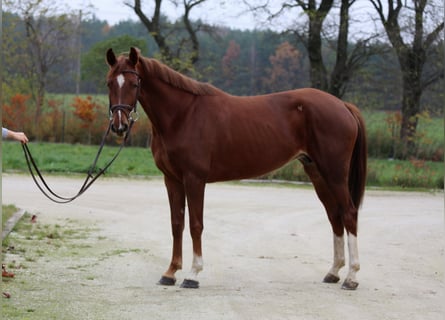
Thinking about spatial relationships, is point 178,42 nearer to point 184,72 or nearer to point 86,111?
point 184,72

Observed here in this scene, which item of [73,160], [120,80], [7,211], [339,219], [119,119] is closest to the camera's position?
[119,119]

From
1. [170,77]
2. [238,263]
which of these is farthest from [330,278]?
[170,77]

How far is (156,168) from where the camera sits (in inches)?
778

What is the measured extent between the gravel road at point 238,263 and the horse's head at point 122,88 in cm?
149

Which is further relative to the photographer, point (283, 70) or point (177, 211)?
point (283, 70)

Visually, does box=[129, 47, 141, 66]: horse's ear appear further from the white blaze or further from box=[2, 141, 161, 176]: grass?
box=[2, 141, 161, 176]: grass

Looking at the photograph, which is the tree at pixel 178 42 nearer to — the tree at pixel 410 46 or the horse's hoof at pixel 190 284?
the tree at pixel 410 46

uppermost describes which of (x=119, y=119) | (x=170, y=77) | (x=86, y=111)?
(x=170, y=77)

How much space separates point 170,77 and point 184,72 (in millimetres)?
21000

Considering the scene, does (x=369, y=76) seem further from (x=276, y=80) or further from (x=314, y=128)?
(x=314, y=128)

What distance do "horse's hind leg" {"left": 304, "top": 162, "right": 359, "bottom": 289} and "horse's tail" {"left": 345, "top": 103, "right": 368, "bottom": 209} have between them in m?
0.22

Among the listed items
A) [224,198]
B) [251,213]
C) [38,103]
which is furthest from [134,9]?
[251,213]

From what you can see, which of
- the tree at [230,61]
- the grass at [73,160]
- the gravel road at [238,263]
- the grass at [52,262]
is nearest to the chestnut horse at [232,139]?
the gravel road at [238,263]

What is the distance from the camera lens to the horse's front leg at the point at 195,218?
6746mm
